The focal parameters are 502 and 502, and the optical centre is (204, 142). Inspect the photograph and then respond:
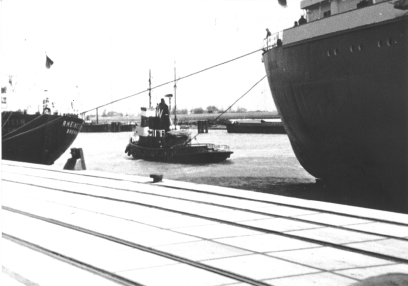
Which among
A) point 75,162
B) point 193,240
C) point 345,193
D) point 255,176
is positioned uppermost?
point 75,162

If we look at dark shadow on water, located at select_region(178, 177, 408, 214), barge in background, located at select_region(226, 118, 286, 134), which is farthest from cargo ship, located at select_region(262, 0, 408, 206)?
barge in background, located at select_region(226, 118, 286, 134)

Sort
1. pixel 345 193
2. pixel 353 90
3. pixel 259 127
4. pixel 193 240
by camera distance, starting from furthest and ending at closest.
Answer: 1. pixel 259 127
2. pixel 345 193
3. pixel 353 90
4. pixel 193 240

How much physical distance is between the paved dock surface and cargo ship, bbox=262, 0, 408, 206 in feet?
20.0

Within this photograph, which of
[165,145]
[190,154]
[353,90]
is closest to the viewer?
[353,90]

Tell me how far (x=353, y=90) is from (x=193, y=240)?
9.04 metres

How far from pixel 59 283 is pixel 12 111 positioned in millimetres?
27098

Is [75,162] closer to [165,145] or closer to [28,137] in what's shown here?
[28,137]

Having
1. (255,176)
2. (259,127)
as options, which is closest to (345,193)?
(255,176)

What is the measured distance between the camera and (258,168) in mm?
32500

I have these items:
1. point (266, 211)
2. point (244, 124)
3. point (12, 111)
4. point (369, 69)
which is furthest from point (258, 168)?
point (244, 124)

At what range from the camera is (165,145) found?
39031 millimetres

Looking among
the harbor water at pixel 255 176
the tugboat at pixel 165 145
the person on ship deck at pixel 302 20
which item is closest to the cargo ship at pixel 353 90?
the harbor water at pixel 255 176

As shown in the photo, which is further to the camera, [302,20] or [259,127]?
[259,127]

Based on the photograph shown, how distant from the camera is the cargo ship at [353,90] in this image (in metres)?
11.2
